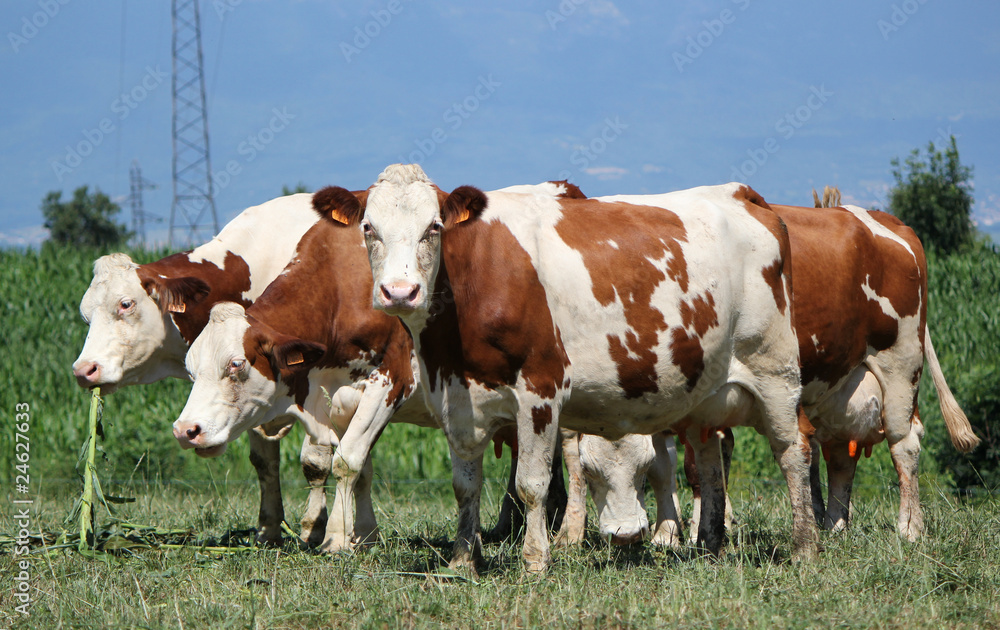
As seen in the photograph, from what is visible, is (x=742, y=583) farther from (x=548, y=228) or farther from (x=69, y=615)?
(x=69, y=615)

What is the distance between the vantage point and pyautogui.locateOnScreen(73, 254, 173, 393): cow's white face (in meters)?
6.93

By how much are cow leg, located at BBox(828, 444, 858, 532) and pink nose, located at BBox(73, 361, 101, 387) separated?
566 cm

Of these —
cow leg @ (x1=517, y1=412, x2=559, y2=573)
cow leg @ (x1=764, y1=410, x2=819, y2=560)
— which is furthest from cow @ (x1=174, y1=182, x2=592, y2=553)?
cow leg @ (x1=764, y1=410, x2=819, y2=560)

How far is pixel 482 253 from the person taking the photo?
Answer: 5.15m

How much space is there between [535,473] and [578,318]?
910 mm

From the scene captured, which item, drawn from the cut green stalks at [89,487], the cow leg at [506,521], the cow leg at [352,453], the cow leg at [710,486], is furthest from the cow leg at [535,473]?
the cut green stalks at [89,487]

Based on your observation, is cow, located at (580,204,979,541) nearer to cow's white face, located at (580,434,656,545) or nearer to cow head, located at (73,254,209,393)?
cow's white face, located at (580,434,656,545)

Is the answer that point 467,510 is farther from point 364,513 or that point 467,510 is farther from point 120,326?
point 120,326

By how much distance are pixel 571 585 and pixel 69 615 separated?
8.21 ft

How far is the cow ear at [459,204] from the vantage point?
496cm

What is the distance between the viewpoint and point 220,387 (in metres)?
5.86

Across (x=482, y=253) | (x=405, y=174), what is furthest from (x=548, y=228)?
(x=405, y=174)

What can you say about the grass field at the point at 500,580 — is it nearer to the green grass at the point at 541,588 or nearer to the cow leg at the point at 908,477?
the green grass at the point at 541,588

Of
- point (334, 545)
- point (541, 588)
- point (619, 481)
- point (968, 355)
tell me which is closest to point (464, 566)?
point (541, 588)
